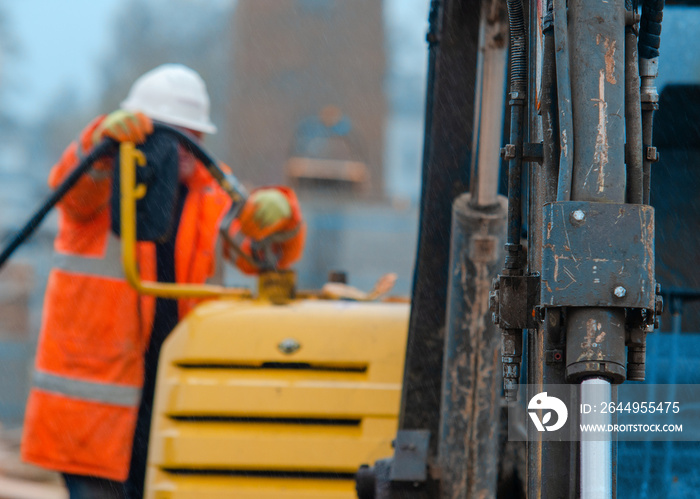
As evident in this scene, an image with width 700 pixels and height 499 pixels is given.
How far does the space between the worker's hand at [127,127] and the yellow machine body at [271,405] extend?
2.29 ft

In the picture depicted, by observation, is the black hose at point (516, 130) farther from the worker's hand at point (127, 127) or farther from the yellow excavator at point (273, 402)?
the worker's hand at point (127, 127)

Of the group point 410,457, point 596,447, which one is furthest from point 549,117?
point 410,457

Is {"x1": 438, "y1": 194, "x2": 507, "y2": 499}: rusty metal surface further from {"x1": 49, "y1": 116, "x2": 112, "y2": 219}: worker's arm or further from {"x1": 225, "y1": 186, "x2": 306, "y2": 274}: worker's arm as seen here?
{"x1": 49, "y1": 116, "x2": 112, "y2": 219}: worker's arm

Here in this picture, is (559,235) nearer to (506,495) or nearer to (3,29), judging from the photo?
(506,495)

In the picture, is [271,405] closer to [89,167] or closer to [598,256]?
[89,167]

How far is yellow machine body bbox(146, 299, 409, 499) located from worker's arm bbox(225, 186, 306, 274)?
1.50ft

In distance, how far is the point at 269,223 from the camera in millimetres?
3016

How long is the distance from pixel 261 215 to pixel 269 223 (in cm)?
4

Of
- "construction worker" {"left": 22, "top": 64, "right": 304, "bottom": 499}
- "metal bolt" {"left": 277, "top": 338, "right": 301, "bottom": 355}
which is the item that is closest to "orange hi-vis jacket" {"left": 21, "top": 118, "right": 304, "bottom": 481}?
"construction worker" {"left": 22, "top": 64, "right": 304, "bottom": 499}

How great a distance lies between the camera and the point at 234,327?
8.55ft

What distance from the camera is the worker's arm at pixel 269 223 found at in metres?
3.01

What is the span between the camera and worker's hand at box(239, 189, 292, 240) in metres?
2.99

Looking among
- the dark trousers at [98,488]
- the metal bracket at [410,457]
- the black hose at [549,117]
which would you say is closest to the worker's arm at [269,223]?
the dark trousers at [98,488]

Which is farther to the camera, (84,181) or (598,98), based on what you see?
(84,181)
